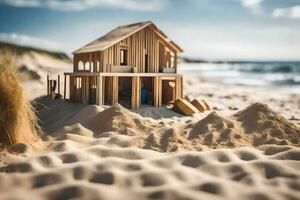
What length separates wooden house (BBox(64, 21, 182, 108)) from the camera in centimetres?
1403

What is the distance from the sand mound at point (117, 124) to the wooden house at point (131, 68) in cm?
407

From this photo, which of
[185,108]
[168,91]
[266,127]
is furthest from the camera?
[168,91]

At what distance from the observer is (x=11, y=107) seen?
6.06m

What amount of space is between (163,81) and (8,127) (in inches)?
426

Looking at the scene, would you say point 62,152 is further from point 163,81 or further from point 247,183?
point 163,81

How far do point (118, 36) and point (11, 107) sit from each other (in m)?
9.14

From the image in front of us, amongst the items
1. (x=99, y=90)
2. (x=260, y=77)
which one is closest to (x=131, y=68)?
(x=99, y=90)

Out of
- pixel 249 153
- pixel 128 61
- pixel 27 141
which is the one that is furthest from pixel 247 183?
pixel 128 61

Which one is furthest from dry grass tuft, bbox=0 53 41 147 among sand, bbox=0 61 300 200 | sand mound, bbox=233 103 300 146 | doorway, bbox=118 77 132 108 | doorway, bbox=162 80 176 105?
doorway, bbox=162 80 176 105

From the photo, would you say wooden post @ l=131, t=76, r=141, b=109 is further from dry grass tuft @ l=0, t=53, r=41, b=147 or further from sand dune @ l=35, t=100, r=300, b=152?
dry grass tuft @ l=0, t=53, r=41, b=147

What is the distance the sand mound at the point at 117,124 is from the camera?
8344mm

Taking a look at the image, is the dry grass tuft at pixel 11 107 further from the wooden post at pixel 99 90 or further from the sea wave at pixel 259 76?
the sea wave at pixel 259 76

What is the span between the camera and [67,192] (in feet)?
13.8

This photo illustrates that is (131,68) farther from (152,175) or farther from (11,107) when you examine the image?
(152,175)
